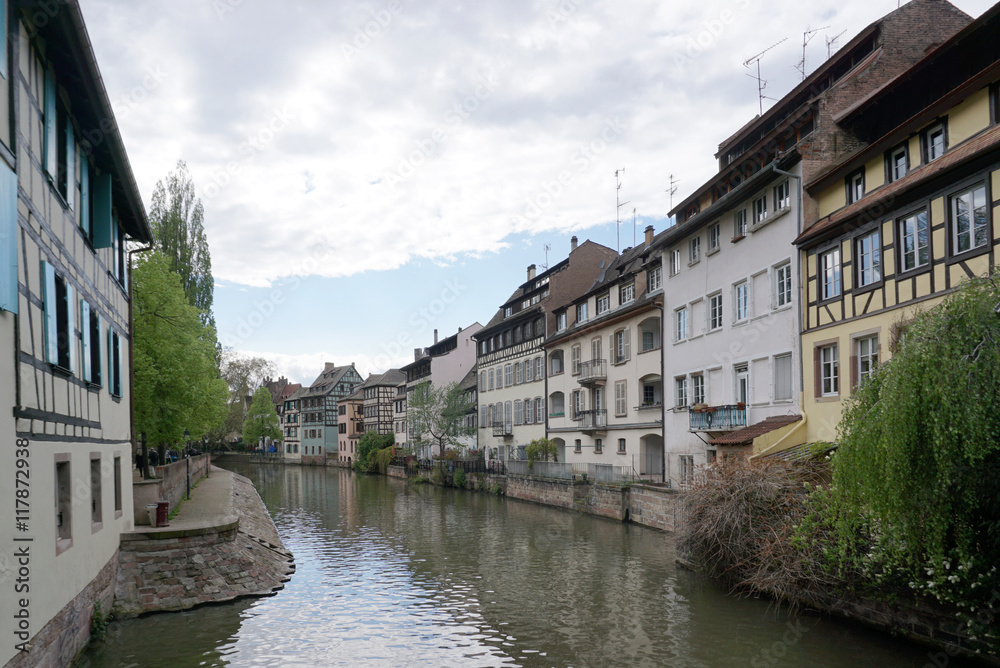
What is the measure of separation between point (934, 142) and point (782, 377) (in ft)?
25.1

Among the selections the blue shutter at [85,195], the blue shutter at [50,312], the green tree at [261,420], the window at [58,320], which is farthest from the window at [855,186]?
the green tree at [261,420]

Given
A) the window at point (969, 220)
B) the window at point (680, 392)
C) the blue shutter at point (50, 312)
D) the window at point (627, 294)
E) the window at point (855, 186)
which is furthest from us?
the window at point (627, 294)

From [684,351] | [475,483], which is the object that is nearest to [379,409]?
[475,483]

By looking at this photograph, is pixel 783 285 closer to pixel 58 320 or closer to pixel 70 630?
pixel 58 320

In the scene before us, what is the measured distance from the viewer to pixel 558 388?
39.5 m

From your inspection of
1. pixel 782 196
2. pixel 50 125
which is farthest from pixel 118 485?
pixel 782 196

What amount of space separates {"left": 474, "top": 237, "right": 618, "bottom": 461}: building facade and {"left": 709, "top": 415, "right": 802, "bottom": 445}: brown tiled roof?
62.1 feet

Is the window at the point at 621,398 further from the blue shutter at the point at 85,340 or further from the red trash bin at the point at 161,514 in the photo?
the blue shutter at the point at 85,340

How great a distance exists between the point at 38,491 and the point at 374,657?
5.48m

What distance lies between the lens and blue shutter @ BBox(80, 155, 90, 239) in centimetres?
1198

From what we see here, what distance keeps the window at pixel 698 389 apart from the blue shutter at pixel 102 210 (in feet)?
61.0

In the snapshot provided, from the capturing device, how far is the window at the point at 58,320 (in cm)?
917

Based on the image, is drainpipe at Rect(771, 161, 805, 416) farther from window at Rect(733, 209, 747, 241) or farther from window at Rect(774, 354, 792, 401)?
window at Rect(733, 209, 747, 241)

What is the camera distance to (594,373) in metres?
34.3
